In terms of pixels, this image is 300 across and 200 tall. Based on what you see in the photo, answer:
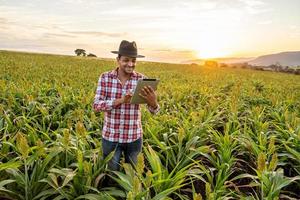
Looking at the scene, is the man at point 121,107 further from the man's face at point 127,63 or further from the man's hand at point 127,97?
the man's hand at point 127,97

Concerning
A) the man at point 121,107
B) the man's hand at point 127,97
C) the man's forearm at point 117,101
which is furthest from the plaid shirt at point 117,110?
the man's hand at point 127,97

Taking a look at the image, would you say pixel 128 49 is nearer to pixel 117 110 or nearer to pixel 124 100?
pixel 124 100

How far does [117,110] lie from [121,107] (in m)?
0.06

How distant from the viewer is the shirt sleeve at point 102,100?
12.4 ft

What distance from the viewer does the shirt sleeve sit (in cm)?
379

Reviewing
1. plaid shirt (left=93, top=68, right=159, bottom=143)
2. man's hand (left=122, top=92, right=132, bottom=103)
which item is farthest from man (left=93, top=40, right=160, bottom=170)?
man's hand (left=122, top=92, right=132, bottom=103)

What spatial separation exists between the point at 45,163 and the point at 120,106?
1.00 metres

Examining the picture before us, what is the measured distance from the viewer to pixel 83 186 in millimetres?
3611

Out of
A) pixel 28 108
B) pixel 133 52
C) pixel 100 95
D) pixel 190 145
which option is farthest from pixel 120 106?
pixel 28 108

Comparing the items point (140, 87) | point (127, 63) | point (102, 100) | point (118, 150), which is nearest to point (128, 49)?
point (127, 63)

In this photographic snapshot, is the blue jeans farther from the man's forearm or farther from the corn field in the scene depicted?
the man's forearm

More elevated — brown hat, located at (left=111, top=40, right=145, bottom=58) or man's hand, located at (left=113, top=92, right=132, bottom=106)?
brown hat, located at (left=111, top=40, right=145, bottom=58)

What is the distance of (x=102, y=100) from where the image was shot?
12.9ft

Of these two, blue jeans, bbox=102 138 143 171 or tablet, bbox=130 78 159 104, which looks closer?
tablet, bbox=130 78 159 104
